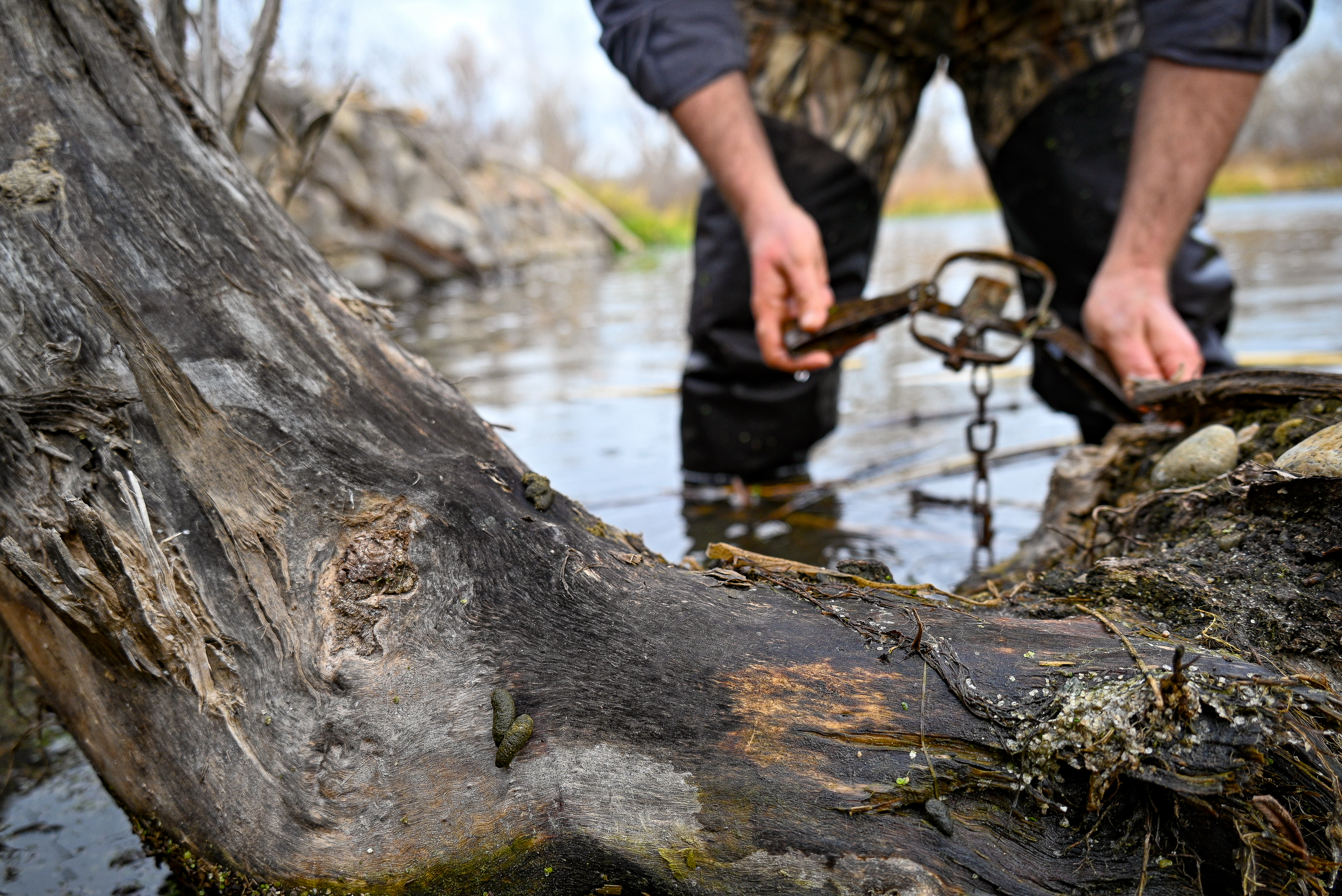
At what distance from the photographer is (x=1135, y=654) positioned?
1079 mm

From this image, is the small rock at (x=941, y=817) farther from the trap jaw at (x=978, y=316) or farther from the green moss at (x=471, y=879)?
the trap jaw at (x=978, y=316)

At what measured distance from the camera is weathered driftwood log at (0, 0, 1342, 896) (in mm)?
1015

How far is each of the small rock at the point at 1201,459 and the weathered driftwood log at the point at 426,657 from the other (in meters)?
0.32

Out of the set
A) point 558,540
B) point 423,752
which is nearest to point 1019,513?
point 558,540

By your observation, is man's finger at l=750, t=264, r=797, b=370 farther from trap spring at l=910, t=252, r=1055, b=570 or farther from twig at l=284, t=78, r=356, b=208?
twig at l=284, t=78, r=356, b=208

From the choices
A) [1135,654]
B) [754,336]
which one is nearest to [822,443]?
[754,336]

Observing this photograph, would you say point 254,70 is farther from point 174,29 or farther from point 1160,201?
point 1160,201

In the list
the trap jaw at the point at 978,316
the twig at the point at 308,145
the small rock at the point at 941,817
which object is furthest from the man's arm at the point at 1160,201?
the twig at the point at 308,145

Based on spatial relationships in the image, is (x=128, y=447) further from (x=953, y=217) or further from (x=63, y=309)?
(x=953, y=217)

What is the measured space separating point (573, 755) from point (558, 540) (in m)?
0.32

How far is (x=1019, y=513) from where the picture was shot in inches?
110

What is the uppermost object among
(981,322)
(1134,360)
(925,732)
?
(981,322)

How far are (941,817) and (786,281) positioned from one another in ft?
5.33

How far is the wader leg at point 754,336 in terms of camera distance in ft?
10.1
